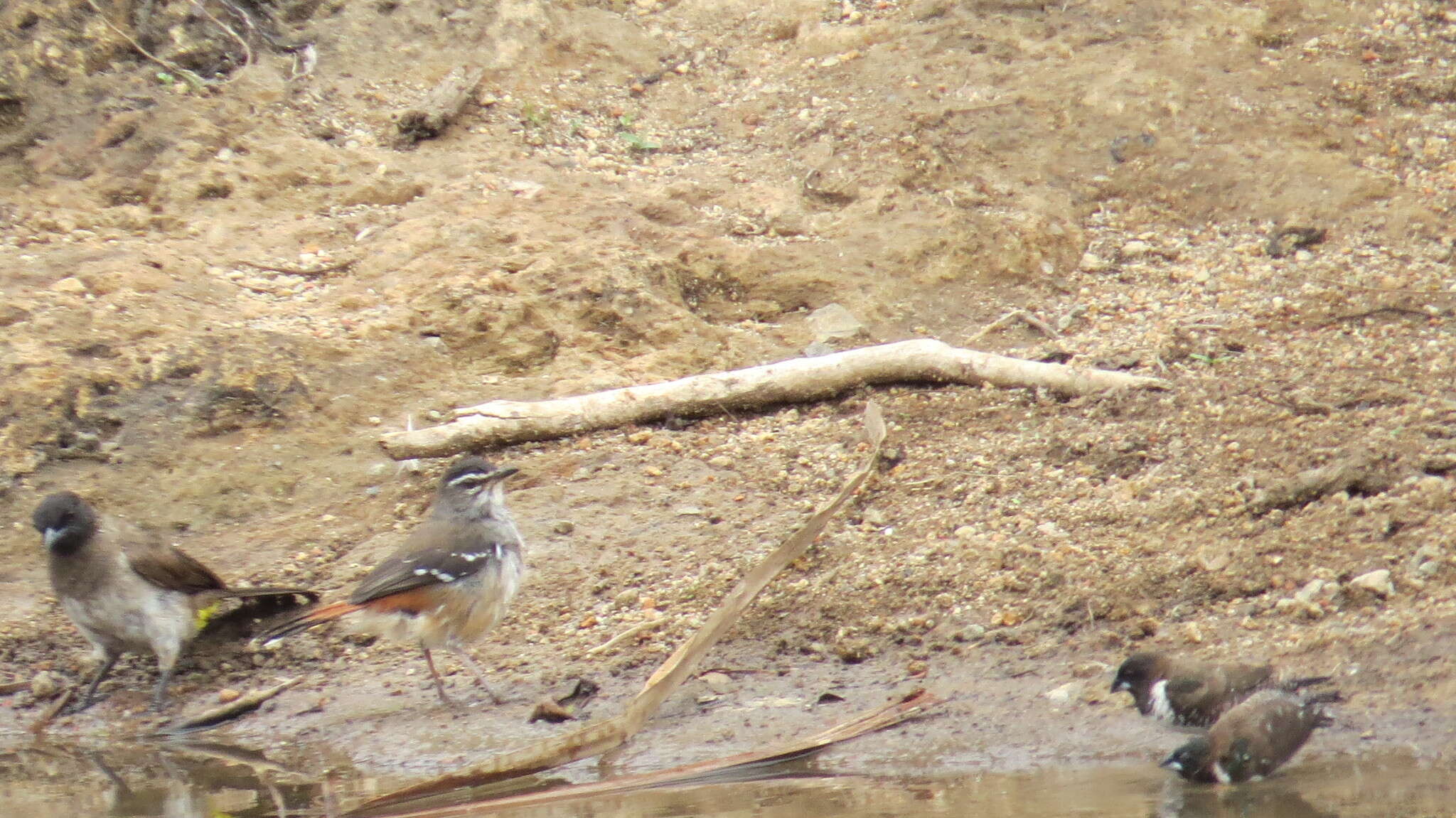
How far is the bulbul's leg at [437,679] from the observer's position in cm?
695

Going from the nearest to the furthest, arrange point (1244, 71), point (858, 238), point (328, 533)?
point (328, 533) → point (858, 238) → point (1244, 71)

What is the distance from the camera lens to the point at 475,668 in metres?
7.10

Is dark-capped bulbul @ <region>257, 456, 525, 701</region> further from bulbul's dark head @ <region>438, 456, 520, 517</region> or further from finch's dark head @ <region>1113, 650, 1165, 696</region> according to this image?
finch's dark head @ <region>1113, 650, 1165, 696</region>

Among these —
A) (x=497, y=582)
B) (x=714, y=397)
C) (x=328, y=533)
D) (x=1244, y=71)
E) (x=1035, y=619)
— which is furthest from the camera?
(x=1244, y=71)

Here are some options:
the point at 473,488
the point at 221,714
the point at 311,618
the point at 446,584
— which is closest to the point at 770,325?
the point at 473,488

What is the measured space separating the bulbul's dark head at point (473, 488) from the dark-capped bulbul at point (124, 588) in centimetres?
84

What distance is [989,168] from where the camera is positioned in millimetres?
10359

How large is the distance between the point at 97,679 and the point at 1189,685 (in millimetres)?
5161

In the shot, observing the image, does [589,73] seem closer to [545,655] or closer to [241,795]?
[545,655]

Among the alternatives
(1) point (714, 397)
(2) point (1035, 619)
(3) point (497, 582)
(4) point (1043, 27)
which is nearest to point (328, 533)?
(3) point (497, 582)

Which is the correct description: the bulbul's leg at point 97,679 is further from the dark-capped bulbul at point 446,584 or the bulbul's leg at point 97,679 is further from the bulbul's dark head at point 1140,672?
the bulbul's dark head at point 1140,672

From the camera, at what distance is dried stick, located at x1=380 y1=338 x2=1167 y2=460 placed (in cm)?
848

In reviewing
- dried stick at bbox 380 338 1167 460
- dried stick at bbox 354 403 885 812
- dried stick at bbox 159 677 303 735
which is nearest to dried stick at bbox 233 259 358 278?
dried stick at bbox 380 338 1167 460

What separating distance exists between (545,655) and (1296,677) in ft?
11.0
